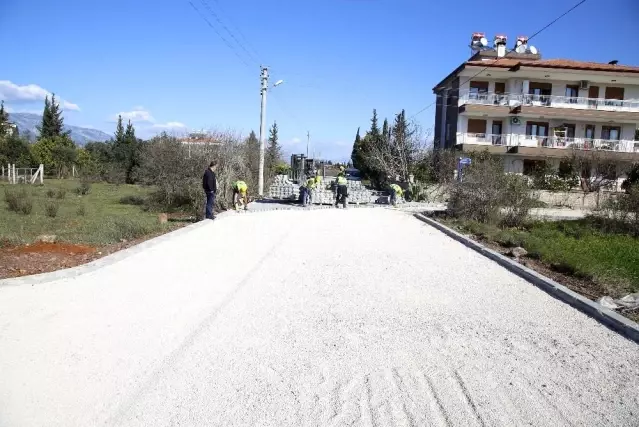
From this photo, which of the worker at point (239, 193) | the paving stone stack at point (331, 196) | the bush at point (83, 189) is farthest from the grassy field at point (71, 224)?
the paving stone stack at point (331, 196)

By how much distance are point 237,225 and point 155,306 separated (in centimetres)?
849

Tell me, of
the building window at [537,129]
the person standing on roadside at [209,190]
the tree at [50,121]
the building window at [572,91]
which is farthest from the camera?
the tree at [50,121]

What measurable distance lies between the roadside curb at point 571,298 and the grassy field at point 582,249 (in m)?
0.76

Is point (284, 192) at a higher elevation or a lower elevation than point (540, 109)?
lower

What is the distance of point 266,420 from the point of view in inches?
138

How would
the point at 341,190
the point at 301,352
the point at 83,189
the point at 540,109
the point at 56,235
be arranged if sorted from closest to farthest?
the point at 301,352
the point at 56,235
the point at 341,190
the point at 83,189
the point at 540,109

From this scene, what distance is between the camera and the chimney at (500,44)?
41.2 meters

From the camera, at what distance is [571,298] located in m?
6.82

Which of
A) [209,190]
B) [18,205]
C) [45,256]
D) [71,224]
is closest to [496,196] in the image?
[209,190]

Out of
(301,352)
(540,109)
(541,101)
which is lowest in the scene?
(301,352)

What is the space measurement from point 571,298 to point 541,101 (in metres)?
38.4

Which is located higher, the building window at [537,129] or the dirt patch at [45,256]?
the building window at [537,129]

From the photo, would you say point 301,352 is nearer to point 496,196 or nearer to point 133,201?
point 496,196

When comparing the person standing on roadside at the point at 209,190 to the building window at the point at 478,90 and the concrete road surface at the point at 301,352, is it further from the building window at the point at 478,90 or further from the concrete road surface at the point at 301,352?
the building window at the point at 478,90
